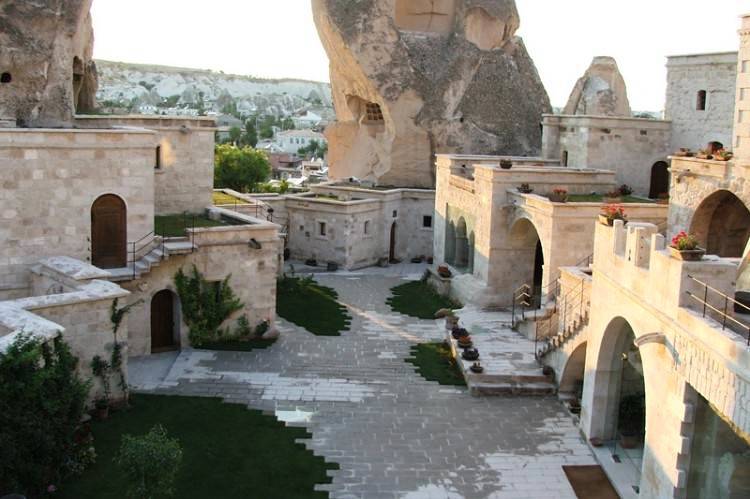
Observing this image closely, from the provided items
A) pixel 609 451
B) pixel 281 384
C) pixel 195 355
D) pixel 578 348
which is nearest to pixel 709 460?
pixel 609 451

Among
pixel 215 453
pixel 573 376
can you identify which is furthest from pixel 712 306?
pixel 215 453

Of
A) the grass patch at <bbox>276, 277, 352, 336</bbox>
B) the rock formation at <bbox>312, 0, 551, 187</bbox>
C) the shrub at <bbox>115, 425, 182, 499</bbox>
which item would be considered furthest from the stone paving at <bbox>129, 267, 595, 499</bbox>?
the rock formation at <bbox>312, 0, 551, 187</bbox>

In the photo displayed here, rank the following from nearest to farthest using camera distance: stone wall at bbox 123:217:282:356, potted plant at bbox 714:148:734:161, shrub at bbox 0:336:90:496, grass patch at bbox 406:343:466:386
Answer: shrub at bbox 0:336:90:496, potted plant at bbox 714:148:734:161, grass patch at bbox 406:343:466:386, stone wall at bbox 123:217:282:356

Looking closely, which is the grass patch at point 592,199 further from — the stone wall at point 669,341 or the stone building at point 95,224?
the stone building at point 95,224

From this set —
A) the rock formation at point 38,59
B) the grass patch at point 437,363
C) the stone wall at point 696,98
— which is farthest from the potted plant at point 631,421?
the rock formation at point 38,59

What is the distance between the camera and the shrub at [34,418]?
1408cm

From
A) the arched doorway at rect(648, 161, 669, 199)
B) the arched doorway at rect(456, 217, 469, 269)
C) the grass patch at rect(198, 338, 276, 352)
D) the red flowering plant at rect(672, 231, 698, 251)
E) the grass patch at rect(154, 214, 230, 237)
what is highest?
the arched doorway at rect(648, 161, 669, 199)

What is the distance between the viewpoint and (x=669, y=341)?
1366 centimetres

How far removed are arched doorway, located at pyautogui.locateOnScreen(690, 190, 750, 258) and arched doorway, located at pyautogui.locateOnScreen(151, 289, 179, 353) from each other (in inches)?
639

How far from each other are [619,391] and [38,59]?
21.0 meters

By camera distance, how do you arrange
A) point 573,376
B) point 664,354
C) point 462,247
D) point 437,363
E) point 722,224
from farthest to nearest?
1. point 462,247
2. point 437,363
3. point 722,224
4. point 573,376
5. point 664,354

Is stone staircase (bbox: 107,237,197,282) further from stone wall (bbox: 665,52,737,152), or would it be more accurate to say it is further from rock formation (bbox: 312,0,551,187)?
rock formation (bbox: 312,0,551,187)

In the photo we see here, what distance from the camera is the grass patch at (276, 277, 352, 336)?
28.4 meters

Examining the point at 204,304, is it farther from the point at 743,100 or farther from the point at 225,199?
the point at 743,100
